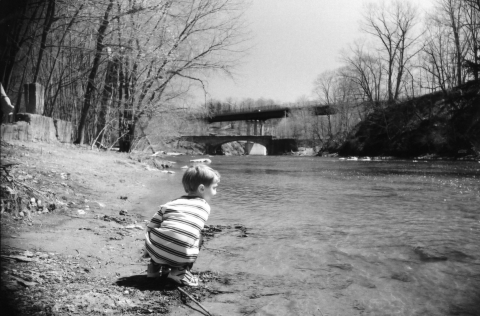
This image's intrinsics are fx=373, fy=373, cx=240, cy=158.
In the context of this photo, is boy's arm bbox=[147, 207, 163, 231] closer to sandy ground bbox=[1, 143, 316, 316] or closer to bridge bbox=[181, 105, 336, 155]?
sandy ground bbox=[1, 143, 316, 316]

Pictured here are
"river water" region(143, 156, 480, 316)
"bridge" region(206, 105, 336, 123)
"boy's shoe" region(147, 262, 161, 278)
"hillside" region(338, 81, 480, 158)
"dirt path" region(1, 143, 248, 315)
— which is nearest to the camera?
"dirt path" region(1, 143, 248, 315)

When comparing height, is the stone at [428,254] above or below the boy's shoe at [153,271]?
below

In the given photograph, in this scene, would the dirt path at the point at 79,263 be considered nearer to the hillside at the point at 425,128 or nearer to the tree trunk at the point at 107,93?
the tree trunk at the point at 107,93

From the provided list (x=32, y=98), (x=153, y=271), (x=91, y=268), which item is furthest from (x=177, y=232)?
(x=32, y=98)

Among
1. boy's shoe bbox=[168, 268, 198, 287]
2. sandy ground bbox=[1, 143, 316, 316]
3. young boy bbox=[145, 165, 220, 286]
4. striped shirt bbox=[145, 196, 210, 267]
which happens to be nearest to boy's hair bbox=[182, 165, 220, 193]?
young boy bbox=[145, 165, 220, 286]

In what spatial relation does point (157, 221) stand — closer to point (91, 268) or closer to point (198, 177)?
point (198, 177)

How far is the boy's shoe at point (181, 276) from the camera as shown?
2551mm

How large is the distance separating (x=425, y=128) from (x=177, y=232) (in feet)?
115

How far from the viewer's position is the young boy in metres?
2.55

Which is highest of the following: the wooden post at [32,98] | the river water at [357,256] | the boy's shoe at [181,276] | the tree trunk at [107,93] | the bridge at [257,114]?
the bridge at [257,114]

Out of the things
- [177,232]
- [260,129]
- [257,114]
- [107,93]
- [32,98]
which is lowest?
[177,232]

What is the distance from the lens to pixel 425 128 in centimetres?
3322

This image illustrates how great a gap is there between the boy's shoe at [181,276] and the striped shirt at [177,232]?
0.04 metres

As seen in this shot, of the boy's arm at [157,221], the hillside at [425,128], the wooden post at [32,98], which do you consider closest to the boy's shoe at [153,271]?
the boy's arm at [157,221]
